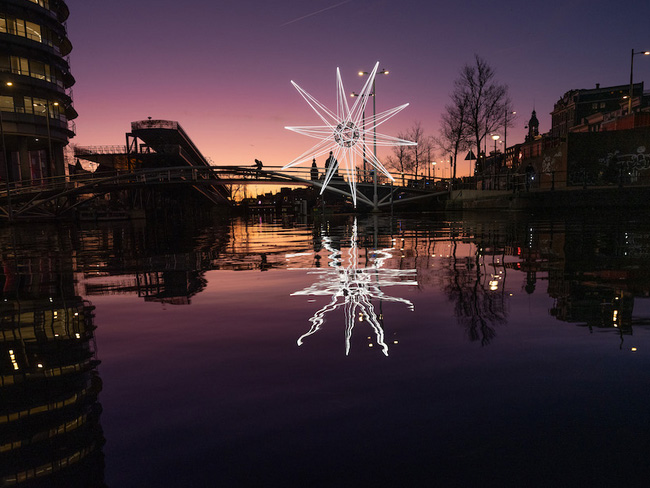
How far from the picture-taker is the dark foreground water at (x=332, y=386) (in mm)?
1950

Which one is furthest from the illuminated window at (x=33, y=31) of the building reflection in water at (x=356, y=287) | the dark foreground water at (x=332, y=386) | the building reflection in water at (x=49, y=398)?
the building reflection in water at (x=49, y=398)

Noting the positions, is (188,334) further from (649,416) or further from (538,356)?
(649,416)

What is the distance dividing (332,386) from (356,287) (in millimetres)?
3451

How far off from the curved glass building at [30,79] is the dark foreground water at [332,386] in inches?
1689

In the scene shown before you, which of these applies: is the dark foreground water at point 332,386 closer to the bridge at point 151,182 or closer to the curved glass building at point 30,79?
the bridge at point 151,182

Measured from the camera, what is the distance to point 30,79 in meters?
43.4

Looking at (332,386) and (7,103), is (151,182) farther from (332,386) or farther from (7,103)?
(332,386)

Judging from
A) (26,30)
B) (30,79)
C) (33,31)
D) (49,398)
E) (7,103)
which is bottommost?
(49,398)

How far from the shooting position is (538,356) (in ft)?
10.7

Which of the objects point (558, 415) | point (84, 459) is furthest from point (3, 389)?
point (558, 415)

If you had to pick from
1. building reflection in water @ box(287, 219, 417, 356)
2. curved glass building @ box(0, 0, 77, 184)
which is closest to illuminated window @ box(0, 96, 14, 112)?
curved glass building @ box(0, 0, 77, 184)

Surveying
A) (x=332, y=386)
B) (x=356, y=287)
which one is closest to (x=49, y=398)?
(x=332, y=386)

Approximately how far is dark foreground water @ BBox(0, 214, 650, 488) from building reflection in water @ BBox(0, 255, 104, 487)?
13mm

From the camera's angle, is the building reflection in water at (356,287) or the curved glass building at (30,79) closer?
the building reflection in water at (356,287)
